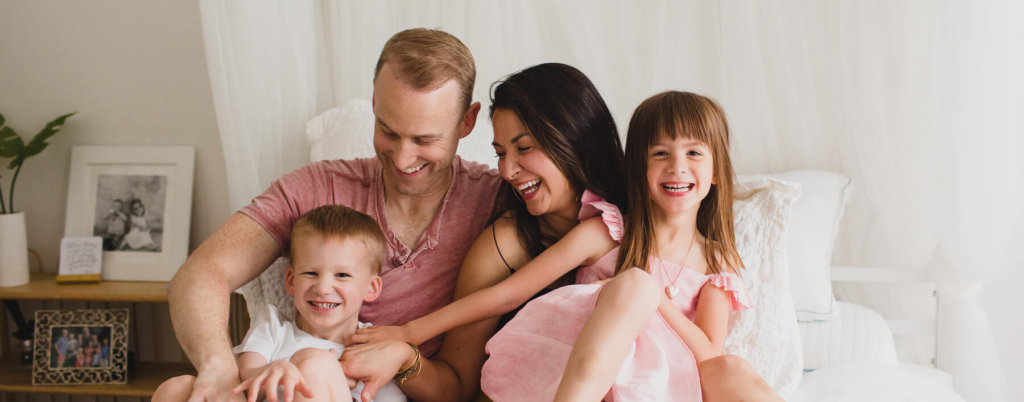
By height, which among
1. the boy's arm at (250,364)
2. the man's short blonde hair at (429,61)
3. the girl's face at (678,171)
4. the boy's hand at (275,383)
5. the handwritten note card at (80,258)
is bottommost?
the handwritten note card at (80,258)

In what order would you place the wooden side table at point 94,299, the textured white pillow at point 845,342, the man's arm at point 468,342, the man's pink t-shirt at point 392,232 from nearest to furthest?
the man's arm at point 468,342, the man's pink t-shirt at point 392,232, the textured white pillow at point 845,342, the wooden side table at point 94,299

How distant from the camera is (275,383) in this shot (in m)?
1.18

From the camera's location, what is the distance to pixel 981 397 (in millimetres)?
1881

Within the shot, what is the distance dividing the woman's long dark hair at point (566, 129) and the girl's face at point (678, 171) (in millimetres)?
102

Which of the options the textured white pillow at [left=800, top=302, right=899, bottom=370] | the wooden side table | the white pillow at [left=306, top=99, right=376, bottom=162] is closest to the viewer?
the textured white pillow at [left=800, top=302, right=899, bottom=370]

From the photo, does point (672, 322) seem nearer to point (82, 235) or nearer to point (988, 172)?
point (988, 172)

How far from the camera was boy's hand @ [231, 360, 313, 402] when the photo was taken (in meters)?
1.17

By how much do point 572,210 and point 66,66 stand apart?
1993mm

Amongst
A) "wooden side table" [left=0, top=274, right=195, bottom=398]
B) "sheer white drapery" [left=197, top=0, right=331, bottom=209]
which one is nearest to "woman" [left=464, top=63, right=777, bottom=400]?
"sheer white drapery" [left=197, top=0, right=331, bottom=209]

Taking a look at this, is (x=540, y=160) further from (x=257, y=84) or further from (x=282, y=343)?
(x=257, y=84)

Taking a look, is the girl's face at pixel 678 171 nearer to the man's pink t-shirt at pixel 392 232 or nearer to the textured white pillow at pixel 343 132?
the man's pink t-shirt at pixel 392 232

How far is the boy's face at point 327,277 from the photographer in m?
1.45

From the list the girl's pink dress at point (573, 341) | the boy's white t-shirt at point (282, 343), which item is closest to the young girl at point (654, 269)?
the girl's pink dress at point (573, 341)

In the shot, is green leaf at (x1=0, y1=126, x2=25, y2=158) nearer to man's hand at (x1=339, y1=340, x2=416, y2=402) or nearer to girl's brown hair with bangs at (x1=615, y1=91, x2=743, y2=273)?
man's hand at (x1=339, y1=340, x2=416, y2=402)
